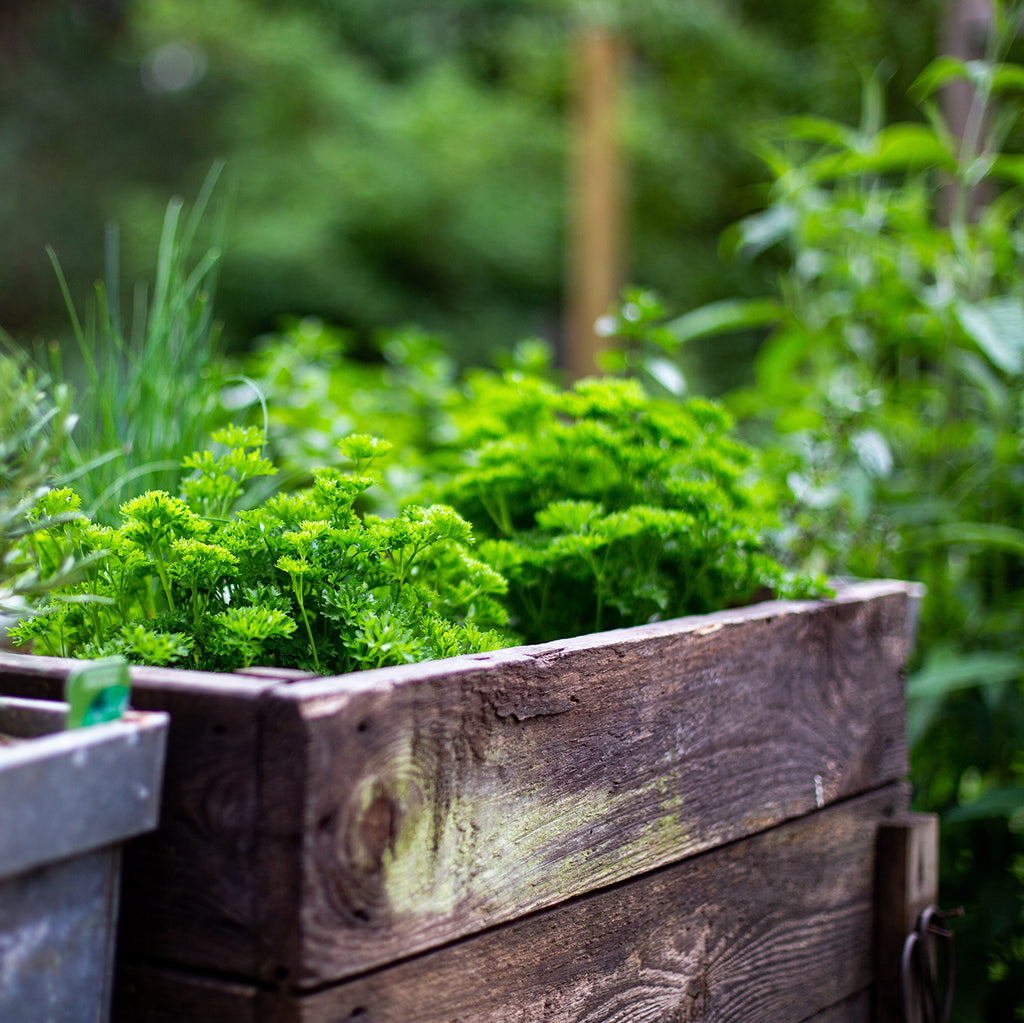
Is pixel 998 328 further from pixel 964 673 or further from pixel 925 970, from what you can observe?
pixel 925 970

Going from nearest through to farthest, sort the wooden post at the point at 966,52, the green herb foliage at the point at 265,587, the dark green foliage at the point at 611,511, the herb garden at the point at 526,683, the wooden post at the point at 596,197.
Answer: the herb garden at the point at 526,683 < the green herb foliage at the point at 265,587 < the dark green foliage at the point at 611,511 < the wooden post at the point at 966,52 < the wooden post at the point at 596,197

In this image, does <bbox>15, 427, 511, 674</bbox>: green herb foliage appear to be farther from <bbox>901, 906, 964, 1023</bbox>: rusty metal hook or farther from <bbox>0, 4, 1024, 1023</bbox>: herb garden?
<bbox>901, 906, 964, 1023</bbox>: rusty metal hook

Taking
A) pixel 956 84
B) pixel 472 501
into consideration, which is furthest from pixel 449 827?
pixel 956 84

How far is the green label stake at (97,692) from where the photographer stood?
2.03 ft

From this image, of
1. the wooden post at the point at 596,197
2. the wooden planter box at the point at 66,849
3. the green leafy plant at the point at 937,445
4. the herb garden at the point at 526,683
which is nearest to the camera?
the wooden planter box at the point at 66,849

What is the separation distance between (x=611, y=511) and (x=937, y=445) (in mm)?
864

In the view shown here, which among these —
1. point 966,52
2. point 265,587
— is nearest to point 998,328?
point 265,587

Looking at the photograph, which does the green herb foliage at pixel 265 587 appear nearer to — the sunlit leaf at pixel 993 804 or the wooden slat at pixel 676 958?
the wooden slat at pixel 676 958

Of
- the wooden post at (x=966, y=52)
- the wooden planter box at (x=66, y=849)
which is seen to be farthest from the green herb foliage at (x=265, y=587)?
the wooden post at (x=966, y=52)

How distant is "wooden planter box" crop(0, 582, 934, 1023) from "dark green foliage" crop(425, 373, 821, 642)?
0.26 feet

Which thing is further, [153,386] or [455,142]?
[455,142]

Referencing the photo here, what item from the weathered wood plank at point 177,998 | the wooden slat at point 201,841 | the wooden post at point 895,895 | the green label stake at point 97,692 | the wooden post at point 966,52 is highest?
the wooden post at point 966,52

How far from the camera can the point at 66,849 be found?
590mm

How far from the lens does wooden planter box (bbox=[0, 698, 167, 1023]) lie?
57cm
